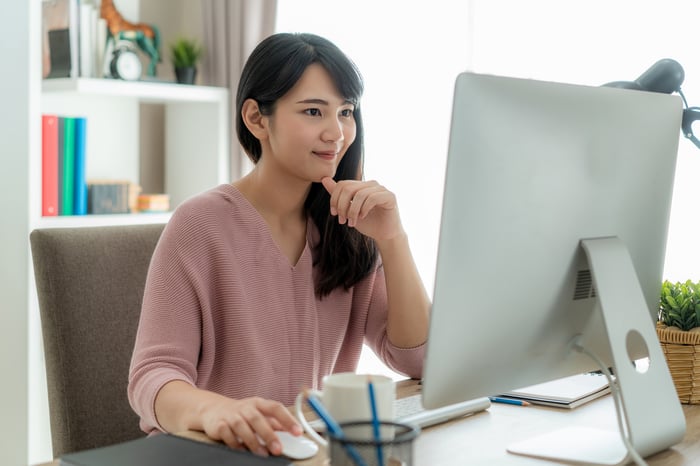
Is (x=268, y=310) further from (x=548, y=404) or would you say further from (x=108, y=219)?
(x=108, y=219)

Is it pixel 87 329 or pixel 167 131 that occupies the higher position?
pixel 167 131

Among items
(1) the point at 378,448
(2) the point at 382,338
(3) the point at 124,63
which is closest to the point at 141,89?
(3) the point at 124,63

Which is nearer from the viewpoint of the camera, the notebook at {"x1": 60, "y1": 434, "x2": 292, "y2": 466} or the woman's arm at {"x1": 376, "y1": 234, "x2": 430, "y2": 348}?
the notebook at {"x1": 60, "y1": 434, "x2": 292, "y2": 466}

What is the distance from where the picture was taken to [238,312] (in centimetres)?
146

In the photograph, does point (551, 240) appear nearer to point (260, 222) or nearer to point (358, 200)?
point (358, 200)

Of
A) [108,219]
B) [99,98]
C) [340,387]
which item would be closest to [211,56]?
[99,98]

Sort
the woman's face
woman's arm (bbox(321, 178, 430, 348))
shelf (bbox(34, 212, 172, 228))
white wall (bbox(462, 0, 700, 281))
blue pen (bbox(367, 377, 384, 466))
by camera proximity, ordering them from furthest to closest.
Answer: shelf (bbox(34, 212, 172, 228)) < white wall (bbox(462, 0, 700, 281)) < the woman's face < woman's arm (bbox(321, 178, 430, 348)) < blue pen (bbox(367, 377, 384, 466))

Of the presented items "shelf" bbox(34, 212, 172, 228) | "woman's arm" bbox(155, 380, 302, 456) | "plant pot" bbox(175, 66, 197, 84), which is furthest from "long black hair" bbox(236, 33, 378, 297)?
"plant pot" bbox(175, 66, 197, 84)

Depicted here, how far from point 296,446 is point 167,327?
413 mm

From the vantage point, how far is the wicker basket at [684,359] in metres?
1.29

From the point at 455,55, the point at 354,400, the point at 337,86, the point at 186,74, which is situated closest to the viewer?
the point at 354,400

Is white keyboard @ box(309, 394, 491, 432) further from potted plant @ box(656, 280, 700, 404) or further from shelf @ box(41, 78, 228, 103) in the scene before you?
shelf @ box(41, 78, 228, 103)

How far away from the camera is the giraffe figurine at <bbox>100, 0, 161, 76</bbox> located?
2.89 metres

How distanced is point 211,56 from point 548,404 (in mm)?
2190
